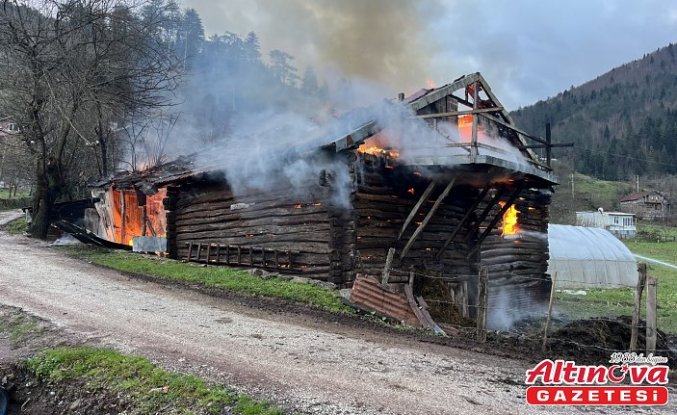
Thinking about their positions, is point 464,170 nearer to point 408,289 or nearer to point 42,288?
point 408,289

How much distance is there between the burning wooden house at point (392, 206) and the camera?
11.4 metres

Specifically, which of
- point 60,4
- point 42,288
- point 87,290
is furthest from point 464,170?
point 60,4

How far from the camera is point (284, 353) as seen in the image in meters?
6.55

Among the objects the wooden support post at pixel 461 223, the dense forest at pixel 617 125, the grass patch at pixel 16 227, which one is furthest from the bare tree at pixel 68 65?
the dense forest at pixel 617 125

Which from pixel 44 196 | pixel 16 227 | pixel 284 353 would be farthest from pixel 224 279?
pixel 16 227

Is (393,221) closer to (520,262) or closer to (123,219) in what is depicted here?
(520,262)

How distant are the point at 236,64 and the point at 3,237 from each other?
26.0m

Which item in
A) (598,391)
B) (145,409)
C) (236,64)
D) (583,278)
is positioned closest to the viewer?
(145,409)

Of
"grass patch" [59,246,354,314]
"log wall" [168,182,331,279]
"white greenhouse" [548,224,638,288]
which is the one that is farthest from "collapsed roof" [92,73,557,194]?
"white greenhouse" [548,224,638,288]

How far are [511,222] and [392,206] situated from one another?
7.15 metres

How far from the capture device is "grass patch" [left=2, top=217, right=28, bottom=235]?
72.7ft

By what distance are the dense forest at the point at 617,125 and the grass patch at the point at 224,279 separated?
Answer: 233 feet

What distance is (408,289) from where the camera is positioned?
10.0m

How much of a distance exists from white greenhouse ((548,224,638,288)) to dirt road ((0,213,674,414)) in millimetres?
18570
